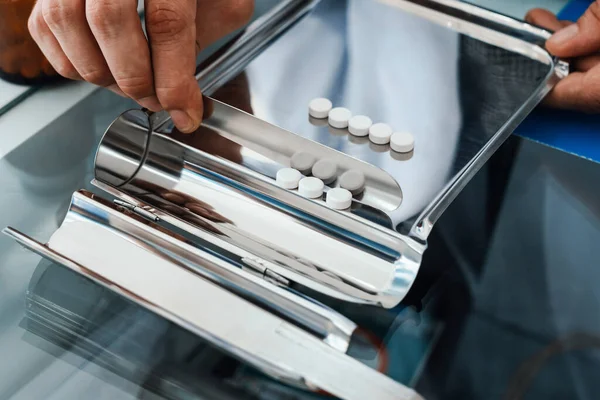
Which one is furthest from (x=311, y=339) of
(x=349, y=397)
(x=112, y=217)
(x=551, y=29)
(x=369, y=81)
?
(x=551, y=29)

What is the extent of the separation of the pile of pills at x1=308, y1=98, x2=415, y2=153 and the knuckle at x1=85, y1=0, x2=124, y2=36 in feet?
0.57

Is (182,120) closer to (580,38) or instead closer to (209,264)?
(209,264)

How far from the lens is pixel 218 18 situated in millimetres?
708

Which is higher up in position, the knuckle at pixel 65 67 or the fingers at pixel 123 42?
A: the fingers at pixel 123 42

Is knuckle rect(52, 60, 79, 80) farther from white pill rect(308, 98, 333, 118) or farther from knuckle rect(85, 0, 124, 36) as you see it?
white pill rect(308, 98, 333, 118)

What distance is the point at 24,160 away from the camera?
649 mm

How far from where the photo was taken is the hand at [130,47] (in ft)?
1.80

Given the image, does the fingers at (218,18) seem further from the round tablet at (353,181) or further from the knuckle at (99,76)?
the round tablet at (353,181)

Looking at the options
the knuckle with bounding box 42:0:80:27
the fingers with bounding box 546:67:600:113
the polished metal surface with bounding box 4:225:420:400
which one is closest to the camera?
the polished metal surface with bounding box 4:225:420:400

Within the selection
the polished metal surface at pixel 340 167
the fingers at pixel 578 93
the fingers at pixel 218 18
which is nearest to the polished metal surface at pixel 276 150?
the polished metal surface at pixel 340 167

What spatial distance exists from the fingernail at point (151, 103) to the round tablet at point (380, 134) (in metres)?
0.17

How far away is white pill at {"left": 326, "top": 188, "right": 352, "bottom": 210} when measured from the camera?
1.79 feet

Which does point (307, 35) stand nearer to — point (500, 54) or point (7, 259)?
point (500, 54)

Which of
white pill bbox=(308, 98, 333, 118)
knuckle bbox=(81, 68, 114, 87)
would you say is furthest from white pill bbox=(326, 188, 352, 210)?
knuckle bbox=(81, 68, 114, 87)
